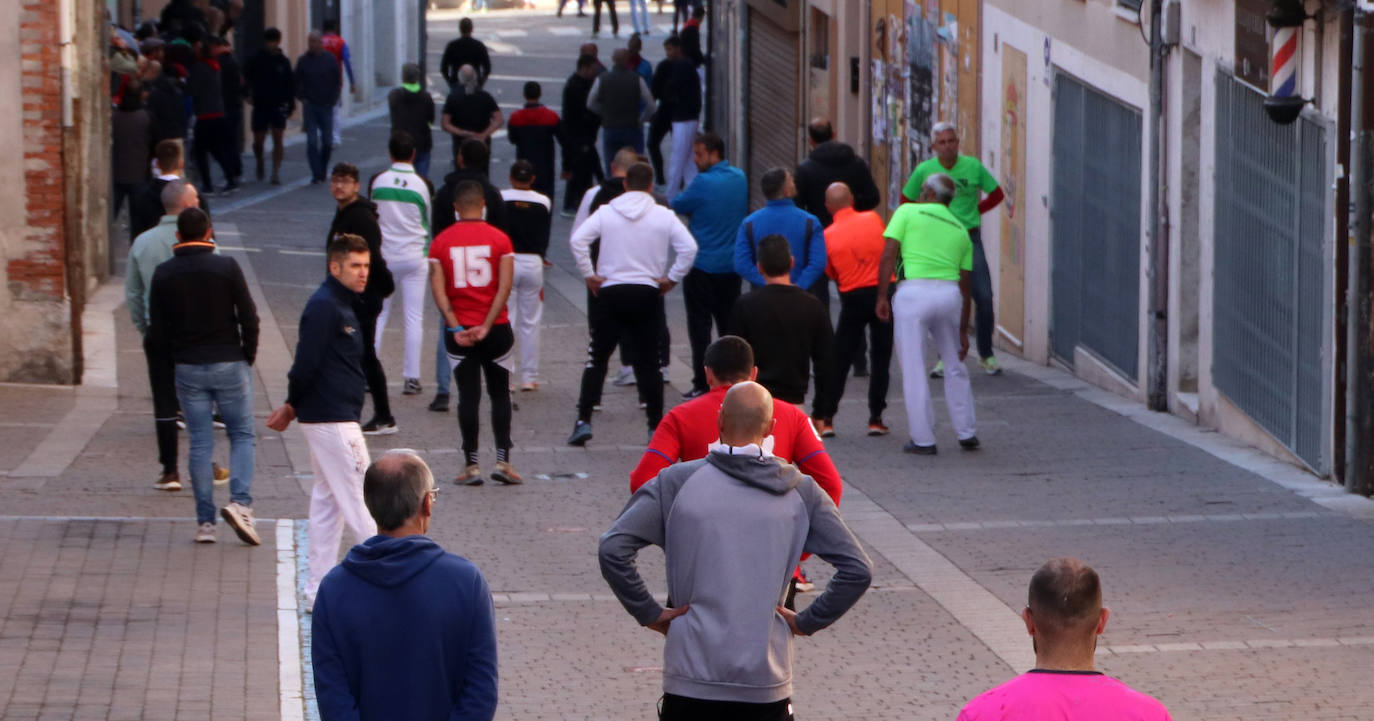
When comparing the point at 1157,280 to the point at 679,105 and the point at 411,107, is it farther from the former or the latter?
the point at 679,105

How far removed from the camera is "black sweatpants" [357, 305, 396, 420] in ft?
43.5

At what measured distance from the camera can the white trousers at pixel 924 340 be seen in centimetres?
1266

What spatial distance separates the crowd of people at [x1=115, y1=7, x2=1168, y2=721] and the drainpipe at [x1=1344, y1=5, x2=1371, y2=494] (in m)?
2.42

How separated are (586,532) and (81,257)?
20.4 feet

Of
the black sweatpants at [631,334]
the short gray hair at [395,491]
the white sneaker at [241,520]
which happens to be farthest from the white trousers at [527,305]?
the short gray hair at [395,491]

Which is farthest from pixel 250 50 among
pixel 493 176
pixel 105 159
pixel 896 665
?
pixel 896 665

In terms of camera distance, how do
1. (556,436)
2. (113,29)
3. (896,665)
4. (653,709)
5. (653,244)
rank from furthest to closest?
(113,29), (556,436), (653,244), (896,665), (653,709)

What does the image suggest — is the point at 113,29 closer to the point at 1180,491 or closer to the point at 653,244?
the point at 653,244

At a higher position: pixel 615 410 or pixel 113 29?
pixel 113 29

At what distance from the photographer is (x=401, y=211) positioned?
47.1 ft

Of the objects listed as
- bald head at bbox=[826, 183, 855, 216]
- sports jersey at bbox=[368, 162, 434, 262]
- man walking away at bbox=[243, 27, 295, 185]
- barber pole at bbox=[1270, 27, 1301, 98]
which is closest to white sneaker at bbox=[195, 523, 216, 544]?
sports jersey at bbox=[368, 162, 434, 262]

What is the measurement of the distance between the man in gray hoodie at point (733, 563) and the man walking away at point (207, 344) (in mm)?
4827

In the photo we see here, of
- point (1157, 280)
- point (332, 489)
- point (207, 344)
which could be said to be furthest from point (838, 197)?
point (332, 489)

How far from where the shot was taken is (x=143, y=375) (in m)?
15.7
